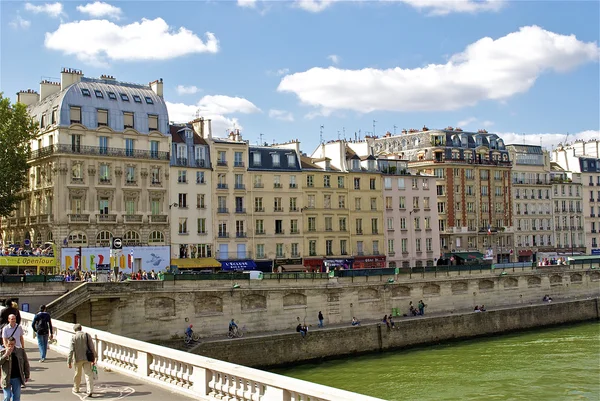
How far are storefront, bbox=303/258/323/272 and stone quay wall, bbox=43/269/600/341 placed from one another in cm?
986

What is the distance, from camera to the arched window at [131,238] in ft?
162

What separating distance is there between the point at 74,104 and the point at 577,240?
5994 cm

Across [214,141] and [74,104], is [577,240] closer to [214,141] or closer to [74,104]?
[214,141]

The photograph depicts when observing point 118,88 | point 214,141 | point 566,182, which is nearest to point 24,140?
point 118,88

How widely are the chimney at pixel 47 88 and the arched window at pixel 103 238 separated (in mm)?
11374

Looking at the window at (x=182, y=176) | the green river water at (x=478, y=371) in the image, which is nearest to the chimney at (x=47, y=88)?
the window at (x=182, y=176)

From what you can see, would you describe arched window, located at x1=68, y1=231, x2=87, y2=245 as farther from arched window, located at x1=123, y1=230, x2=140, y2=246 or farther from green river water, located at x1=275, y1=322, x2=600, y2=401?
green river water, located at x1=275, y1=322, x2=600, y2=401

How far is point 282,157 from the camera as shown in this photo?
193 feet

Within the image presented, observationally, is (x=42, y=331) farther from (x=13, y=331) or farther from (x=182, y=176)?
(x=182, y=176)

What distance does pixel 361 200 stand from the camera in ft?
206

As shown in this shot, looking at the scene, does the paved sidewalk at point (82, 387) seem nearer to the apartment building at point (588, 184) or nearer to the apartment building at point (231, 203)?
the apartment building at point (231, 203)

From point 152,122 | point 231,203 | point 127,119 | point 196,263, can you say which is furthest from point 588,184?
point 127,119

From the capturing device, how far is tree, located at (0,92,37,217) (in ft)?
154

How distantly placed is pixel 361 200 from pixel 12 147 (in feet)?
92.0
